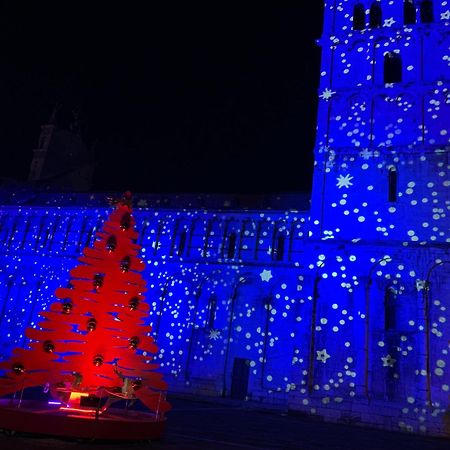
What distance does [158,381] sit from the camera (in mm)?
8789

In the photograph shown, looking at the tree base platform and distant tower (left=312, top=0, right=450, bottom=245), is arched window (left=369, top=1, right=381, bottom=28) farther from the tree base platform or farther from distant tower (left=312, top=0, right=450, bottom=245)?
the tree base platform

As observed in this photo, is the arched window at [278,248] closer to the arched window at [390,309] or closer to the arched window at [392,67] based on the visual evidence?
the arched window at [390,309]

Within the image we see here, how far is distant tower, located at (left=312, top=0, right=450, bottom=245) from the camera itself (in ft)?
56.2

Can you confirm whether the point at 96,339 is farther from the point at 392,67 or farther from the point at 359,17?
the point at 359,17

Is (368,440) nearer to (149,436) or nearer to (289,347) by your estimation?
(149,436)

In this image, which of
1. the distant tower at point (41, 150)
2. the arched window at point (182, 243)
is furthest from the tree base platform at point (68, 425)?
the distant tower at point (41, 150)

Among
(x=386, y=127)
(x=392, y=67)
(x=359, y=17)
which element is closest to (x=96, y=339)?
(x=386, y=127)

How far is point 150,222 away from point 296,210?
29.1 ft

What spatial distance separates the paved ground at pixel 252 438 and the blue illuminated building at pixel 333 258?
7.10 ft

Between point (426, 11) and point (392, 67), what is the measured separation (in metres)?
3.56

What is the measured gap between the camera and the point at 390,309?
1614 centimetres

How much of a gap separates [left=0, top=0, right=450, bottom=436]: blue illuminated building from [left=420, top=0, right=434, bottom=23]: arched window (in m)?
0.07

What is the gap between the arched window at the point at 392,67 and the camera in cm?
1989

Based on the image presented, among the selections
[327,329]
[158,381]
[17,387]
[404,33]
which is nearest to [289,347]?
[327,329]
